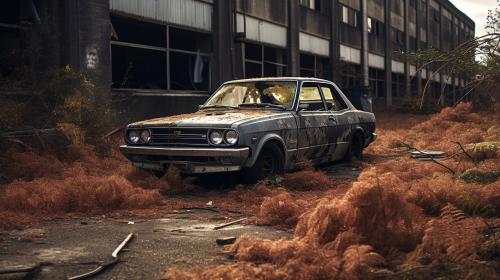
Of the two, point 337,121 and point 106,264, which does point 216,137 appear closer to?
point 337,121

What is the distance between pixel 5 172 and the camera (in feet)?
25.1

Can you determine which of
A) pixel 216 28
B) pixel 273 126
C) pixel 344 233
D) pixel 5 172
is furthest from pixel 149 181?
pixel 216 28

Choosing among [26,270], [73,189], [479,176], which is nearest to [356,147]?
[479,176]

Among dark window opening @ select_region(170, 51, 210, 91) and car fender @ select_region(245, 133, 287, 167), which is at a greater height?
dark window opening @ select_region(170, 51, 210, 91)

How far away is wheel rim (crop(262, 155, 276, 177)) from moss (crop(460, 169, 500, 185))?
2347 mm

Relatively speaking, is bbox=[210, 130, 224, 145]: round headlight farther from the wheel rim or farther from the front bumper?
the wheel rim

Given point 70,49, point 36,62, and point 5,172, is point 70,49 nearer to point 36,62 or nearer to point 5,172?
point 36,62

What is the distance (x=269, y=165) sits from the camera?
23.7ft

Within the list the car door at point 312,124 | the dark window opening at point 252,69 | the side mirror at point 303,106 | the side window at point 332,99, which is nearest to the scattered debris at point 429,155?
the side window at point 332,99

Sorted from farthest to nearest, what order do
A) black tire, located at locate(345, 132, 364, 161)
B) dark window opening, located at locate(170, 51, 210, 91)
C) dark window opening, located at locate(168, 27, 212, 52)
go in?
dark window opening, located at locate(170, 51, 210, 91) < dark window opening, located at locate(168, 27, 212, 52) < black tire, located at locate(345, 132, 364, 161)

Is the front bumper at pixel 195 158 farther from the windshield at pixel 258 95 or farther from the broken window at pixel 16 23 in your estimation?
the broken window at pixel 16 23

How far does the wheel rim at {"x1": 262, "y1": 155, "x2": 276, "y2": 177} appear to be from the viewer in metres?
7.14

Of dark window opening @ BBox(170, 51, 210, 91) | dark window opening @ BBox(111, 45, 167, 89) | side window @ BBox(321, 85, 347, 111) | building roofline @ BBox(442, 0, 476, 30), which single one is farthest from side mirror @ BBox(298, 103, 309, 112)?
building roofline @ BBox(442, 0, 476, 30)

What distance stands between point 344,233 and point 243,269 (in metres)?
0.94
